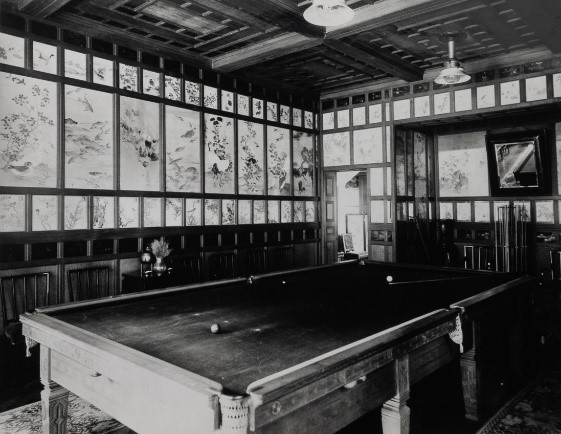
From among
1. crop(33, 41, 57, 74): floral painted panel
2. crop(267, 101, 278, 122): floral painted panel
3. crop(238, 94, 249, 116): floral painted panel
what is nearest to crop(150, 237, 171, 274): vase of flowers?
crop(33, 41, 57, 74): floral painted panel

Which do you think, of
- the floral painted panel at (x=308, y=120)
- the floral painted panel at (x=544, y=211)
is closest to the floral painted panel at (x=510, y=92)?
the floral painted panel at (x=544, y=211)

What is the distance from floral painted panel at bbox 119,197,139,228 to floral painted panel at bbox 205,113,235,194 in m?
1.18

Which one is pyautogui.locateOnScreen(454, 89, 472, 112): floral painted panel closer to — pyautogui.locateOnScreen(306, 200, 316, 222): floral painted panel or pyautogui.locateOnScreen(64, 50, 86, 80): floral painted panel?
pyautogui.locateOnScreen(306, 200, 316, 222): floral painted panel

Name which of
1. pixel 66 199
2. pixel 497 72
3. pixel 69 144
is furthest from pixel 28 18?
pixel 497 72

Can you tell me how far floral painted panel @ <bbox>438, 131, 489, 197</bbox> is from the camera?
8000 mm

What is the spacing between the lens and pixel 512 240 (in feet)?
23.5

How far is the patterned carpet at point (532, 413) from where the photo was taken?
341cm

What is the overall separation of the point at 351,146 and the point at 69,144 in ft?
15.5

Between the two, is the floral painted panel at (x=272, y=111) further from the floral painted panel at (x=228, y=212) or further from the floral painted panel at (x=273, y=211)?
the floral painted panel at (x=228, y=212)

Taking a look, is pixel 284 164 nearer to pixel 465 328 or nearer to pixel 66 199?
pixel 66 199

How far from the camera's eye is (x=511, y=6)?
4996 millimetres

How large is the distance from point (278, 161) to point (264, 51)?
2.16 metres

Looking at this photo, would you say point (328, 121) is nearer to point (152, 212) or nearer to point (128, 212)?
point (152, 212)

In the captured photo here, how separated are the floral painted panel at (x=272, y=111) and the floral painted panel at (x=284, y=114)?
126 mm
